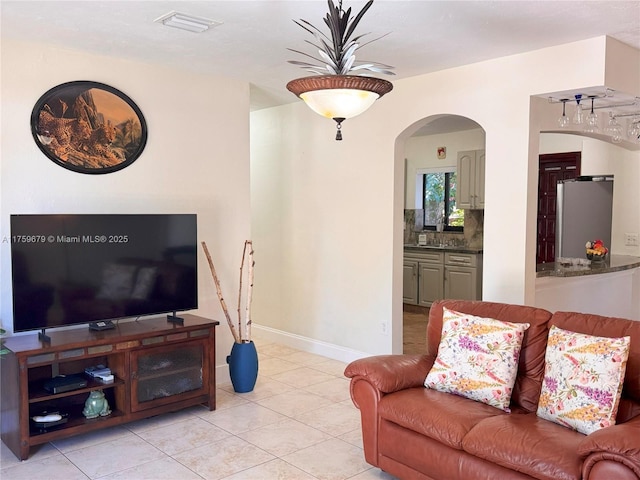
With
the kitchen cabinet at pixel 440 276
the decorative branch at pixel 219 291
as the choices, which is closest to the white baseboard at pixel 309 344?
the decorative branch at pixel 219 291

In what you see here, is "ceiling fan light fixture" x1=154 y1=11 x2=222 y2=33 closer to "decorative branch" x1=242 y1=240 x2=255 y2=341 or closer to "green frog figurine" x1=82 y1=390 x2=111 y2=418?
"decorative branch" x1=242 y1=240 x2=255 y2=341

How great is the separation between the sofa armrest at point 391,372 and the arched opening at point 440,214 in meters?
3.29

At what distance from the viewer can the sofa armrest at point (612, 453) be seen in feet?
6.70

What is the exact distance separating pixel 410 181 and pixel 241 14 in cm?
569

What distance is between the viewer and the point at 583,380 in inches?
101

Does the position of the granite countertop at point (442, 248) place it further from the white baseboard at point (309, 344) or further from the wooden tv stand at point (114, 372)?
the wooden tv stand at point (114, 372)

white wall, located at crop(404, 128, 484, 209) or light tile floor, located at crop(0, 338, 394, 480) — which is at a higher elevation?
white wall, located at crop(404, 128, 484, 209)

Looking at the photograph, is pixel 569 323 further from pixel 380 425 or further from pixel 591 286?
pixel 591 286

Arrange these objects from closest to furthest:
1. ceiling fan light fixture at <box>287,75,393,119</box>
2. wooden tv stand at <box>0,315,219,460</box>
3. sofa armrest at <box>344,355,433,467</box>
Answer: ceiling fan light fixture at <box>287,75,393,119</box> → sofa armrest at <box>344,355,433,467</box> → wooden tv stand at <box>0,315,219,460</box>

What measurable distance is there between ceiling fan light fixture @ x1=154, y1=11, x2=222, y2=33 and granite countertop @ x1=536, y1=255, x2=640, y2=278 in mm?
2984

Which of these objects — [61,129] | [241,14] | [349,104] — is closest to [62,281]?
[61,129]

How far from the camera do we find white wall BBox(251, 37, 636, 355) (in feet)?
13.4

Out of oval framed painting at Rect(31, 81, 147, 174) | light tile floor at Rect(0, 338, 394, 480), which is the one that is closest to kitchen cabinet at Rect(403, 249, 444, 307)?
light tile floor at Rect(0, 338, 394, 480)

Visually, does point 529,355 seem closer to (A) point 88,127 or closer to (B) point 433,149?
(A) point 88,127
